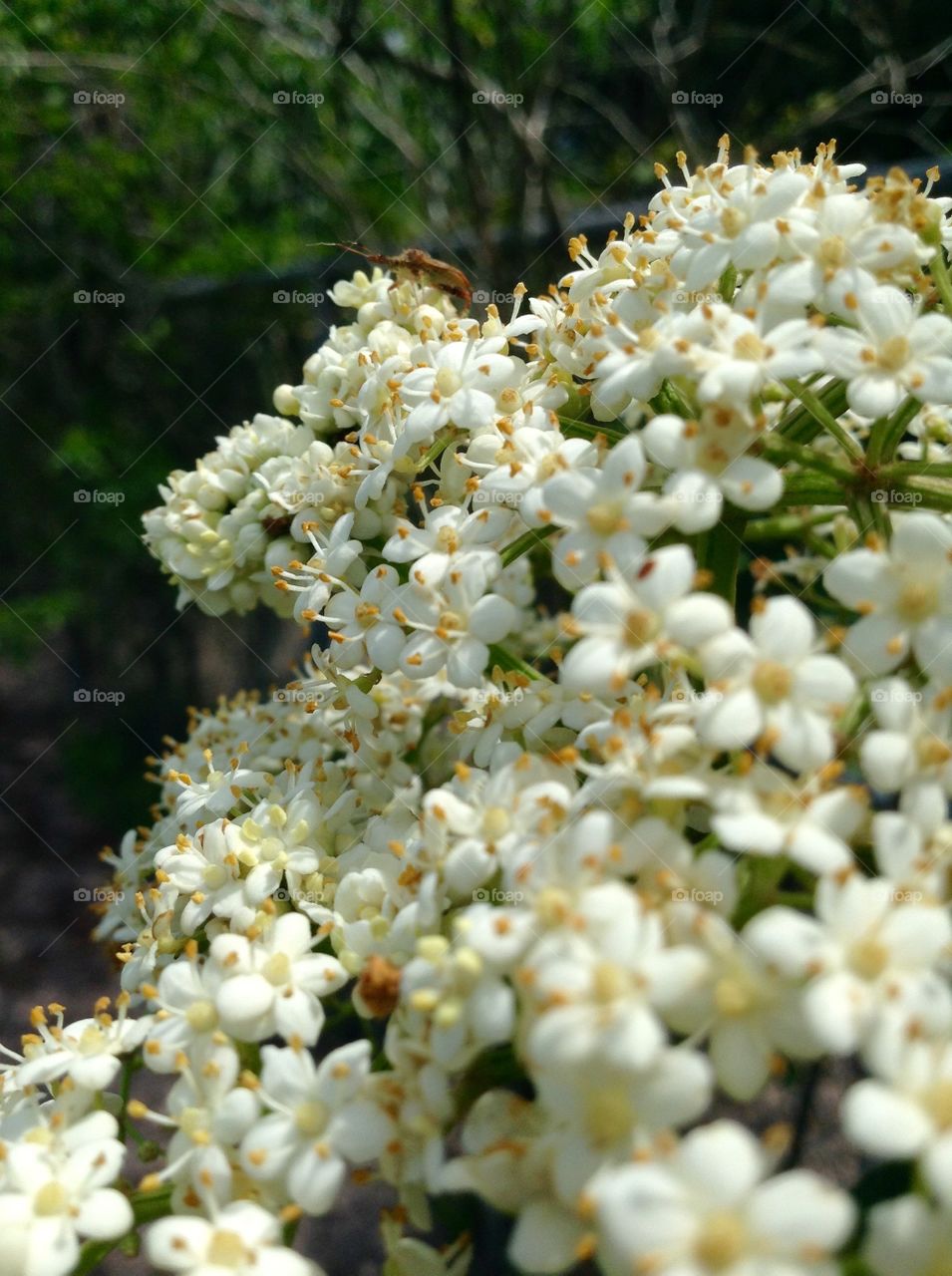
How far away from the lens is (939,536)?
2.12 ft

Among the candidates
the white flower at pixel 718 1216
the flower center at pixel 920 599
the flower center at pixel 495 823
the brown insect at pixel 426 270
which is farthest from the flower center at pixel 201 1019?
the brown insect at pixel 426 270

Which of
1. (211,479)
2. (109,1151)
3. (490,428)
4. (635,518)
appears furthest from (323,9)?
(109,1151)

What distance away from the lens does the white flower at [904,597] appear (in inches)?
25.2

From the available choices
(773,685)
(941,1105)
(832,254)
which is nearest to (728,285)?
(832,254)

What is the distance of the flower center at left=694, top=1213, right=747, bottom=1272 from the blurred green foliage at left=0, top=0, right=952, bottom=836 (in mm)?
2443

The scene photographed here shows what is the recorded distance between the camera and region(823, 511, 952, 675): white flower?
0.64 m

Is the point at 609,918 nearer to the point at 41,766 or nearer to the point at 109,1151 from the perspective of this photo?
the point at 109,1151

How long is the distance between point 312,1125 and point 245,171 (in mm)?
4053

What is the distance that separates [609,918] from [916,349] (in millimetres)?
512

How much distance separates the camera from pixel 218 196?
407 cm

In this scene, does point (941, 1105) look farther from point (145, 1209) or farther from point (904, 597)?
point (145, 1209)

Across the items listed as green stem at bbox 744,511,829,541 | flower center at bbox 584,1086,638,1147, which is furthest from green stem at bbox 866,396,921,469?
flower center at bbox 584,1086,638,1147

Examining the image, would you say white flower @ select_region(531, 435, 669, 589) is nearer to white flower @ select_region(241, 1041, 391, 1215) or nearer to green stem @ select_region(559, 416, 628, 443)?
green stem @ select_region(559, 416, 628, 443)

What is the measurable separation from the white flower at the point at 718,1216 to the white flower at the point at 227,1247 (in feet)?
0.80
